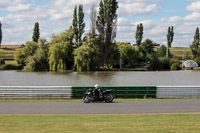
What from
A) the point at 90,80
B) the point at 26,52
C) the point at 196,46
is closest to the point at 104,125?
the point at 90,80

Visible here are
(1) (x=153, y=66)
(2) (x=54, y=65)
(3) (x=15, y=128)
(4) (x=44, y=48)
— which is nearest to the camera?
(3) (x=15, y=128)

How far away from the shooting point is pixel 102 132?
1062 centimetres

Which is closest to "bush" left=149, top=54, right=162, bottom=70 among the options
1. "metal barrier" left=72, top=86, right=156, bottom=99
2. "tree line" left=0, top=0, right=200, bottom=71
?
"tree line" left=0, top=0, right=200, bottom=71

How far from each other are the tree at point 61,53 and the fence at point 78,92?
53488mm

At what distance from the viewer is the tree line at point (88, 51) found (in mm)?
78438

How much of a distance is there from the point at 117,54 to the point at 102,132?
278 ft

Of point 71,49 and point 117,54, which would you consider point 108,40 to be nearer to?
point 117,54

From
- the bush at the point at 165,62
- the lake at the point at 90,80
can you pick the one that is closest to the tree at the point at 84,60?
the lake at the point at 90,80

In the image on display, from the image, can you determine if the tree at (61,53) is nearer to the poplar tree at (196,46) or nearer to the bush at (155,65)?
the bush at (155,65)

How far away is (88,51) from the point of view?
79062 mm

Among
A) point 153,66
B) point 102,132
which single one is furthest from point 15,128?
point 153,66

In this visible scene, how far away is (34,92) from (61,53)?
54.6 metres

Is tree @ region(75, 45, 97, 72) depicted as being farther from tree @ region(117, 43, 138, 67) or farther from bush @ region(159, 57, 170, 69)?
bush @ region(159, 57, 170, 69)

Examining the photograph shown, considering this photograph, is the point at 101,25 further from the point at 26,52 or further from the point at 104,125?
the point at 104,125
